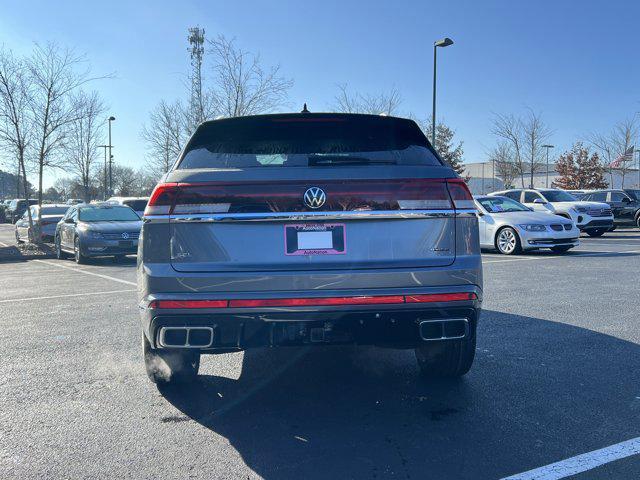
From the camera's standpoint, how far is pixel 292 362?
4.95 m

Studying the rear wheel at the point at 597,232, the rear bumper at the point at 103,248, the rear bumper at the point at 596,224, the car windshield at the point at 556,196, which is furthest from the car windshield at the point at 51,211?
the rear wheel at the point at 597,232

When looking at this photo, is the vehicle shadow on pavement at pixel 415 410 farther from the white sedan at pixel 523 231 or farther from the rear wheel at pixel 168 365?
the white sedan at pixel 523 231

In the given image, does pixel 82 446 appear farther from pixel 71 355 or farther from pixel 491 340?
pixel 491 340

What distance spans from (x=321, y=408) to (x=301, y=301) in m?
0.98

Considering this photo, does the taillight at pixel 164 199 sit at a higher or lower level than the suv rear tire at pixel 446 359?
higher

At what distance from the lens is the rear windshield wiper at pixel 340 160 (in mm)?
3373

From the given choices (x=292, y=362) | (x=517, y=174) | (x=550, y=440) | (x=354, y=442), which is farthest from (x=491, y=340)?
(x=517, y=174)

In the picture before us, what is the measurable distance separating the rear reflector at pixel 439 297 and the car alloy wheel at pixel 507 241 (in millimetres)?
11044

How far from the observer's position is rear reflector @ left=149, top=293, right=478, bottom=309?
10.5 feet

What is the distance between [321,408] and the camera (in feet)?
12.6

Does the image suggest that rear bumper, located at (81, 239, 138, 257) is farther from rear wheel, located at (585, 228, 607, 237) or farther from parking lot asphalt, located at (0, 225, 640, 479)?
rear wheel, located at (585, 228, 607, 237)

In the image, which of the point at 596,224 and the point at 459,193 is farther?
the point at 596,224

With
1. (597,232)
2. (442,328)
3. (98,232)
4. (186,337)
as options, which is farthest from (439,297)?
(597,232)

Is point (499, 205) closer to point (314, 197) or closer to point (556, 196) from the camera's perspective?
point (556, 196)
